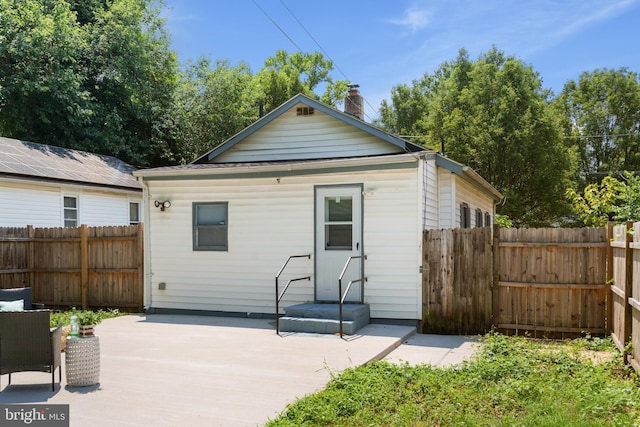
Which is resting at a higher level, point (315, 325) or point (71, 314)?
point (315, 325)

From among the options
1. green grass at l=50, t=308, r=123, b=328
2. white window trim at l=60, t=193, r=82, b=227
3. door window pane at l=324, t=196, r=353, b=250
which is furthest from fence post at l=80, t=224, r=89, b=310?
door window pane at l=324, t=196, r=353, b=250

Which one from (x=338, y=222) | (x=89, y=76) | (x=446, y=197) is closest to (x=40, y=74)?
(x=89, y=76)

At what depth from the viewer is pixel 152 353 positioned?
7.52 m

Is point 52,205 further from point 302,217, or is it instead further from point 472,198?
point 472,198

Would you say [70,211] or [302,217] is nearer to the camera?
[302,217]

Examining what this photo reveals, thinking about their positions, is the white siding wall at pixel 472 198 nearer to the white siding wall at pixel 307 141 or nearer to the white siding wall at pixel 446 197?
the white siding wall at pixel 446 197

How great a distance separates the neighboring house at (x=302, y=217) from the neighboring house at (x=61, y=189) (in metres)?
4.91

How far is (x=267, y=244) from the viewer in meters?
10.6

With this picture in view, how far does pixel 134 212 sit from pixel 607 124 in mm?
28475

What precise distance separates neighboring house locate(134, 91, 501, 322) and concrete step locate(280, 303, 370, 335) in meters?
0.59

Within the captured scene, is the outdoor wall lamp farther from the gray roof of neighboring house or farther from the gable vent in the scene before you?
the gray roof of neighboring house

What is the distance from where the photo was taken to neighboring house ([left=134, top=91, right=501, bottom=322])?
9625 millimetres

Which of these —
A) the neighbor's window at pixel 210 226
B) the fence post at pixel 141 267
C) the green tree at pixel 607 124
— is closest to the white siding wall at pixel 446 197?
the neighbor's window at pixel 210 226

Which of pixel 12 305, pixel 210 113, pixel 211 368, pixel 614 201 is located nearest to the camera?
pixel 211 368
